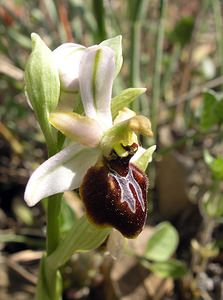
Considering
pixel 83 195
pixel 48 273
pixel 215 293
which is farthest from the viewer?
pixel 215 293

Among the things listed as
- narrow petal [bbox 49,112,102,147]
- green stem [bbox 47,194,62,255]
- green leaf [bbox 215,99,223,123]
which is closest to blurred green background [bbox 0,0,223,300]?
green leaf [bbox 215,99,223,123]

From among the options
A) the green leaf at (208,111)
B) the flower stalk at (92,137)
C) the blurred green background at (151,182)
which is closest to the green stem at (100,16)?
the blurred green background at (151,182)

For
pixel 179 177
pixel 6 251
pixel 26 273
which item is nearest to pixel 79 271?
pixel 26 273

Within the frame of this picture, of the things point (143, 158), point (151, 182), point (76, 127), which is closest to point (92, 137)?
point (76, 127)

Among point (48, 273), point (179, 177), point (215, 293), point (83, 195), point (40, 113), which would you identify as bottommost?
point (215, 293)

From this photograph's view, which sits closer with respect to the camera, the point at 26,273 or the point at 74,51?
the point at 74,51

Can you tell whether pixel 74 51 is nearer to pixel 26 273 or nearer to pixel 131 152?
pixel 131 152

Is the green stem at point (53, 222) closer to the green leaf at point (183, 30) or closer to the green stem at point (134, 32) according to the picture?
the green stem at point (134, 32)
